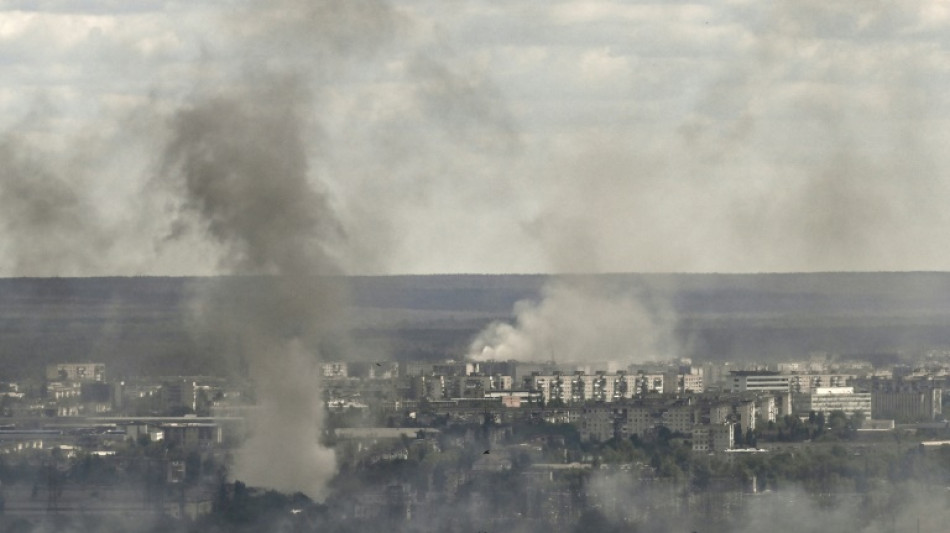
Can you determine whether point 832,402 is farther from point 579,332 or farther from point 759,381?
point 579,332

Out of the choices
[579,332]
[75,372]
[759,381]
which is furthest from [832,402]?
[75,372]

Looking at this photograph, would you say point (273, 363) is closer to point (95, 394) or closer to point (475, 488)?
point (475, 488)

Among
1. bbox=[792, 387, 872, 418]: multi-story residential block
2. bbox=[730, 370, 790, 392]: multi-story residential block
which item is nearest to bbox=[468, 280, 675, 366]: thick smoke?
bbox=[730, 370, 790, 392]: multi-story residential block

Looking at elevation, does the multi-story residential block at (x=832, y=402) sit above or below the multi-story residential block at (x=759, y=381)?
below

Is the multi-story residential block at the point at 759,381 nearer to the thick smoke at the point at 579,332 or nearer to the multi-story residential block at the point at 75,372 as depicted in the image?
the thick smoke at the point at 579,332

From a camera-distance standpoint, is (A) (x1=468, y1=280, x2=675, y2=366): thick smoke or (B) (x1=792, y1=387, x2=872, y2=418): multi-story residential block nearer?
(B) (x1=792, y1=387, x2=872, y2=418): multi-story residential block

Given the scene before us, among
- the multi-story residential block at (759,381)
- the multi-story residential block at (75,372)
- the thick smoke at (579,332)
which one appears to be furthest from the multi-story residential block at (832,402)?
the multi-story residential block at (75,372)

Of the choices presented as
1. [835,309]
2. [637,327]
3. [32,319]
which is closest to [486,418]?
[32,319]

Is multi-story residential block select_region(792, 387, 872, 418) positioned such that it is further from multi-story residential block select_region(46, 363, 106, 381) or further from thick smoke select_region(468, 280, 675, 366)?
multi-story residential block select_region(46, 363, 106, 381)
